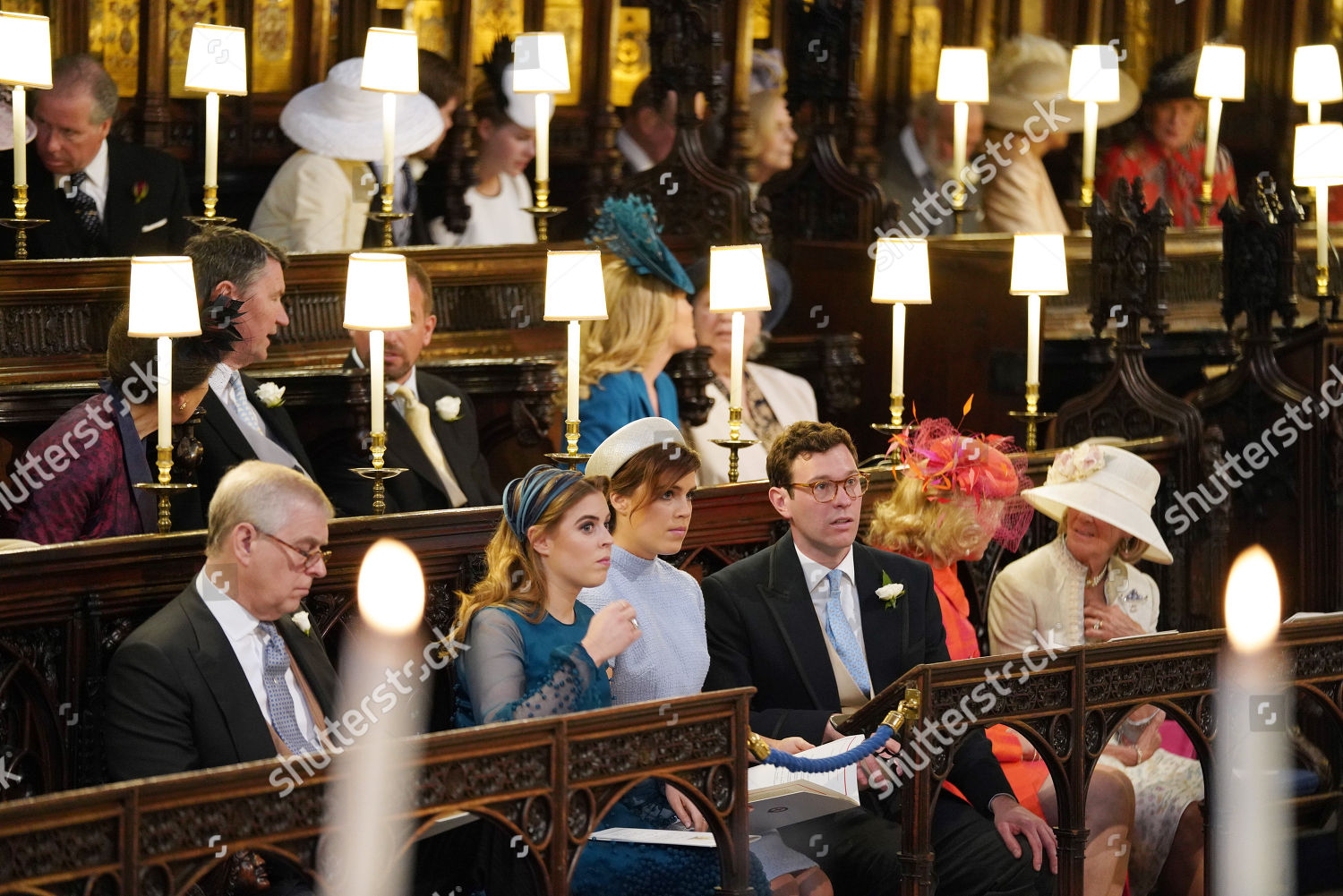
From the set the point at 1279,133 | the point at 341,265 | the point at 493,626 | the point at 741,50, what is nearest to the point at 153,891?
the point at 493,626

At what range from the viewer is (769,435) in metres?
5.67

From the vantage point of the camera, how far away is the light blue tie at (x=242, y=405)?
13.7ft

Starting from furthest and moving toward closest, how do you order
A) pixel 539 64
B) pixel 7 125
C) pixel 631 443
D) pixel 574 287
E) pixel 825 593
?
pixel 539 64
pixel 7 125
pixel 574 287
pixel 825 593
pixel 631 443

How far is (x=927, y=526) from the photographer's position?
4.29 m

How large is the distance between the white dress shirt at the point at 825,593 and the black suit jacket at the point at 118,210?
2.68 metres

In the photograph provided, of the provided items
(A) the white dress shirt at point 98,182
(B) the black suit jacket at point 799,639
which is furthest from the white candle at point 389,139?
(B) the black suit jacket at point 799,639

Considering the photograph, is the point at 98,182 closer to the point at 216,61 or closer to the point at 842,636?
the point at 216,61

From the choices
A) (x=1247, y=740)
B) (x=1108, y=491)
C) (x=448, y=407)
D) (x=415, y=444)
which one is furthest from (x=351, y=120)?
(x=1247, y=740)

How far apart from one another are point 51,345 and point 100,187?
0.79m

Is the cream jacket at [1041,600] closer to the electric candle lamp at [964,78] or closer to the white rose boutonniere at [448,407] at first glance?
the white rose boutonniere at [448,407]

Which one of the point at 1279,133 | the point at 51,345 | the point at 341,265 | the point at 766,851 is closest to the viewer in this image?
the point at 766,851

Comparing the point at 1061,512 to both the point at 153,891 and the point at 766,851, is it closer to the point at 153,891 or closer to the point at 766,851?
the point at 766,851

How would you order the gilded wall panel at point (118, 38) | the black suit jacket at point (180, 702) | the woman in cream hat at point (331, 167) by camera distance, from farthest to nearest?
the gilded wall panel at point (118, 38)
the woman in cream hat at point (331, 167)
the black suit jacket at point (180, 702)

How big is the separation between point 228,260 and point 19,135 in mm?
1026
